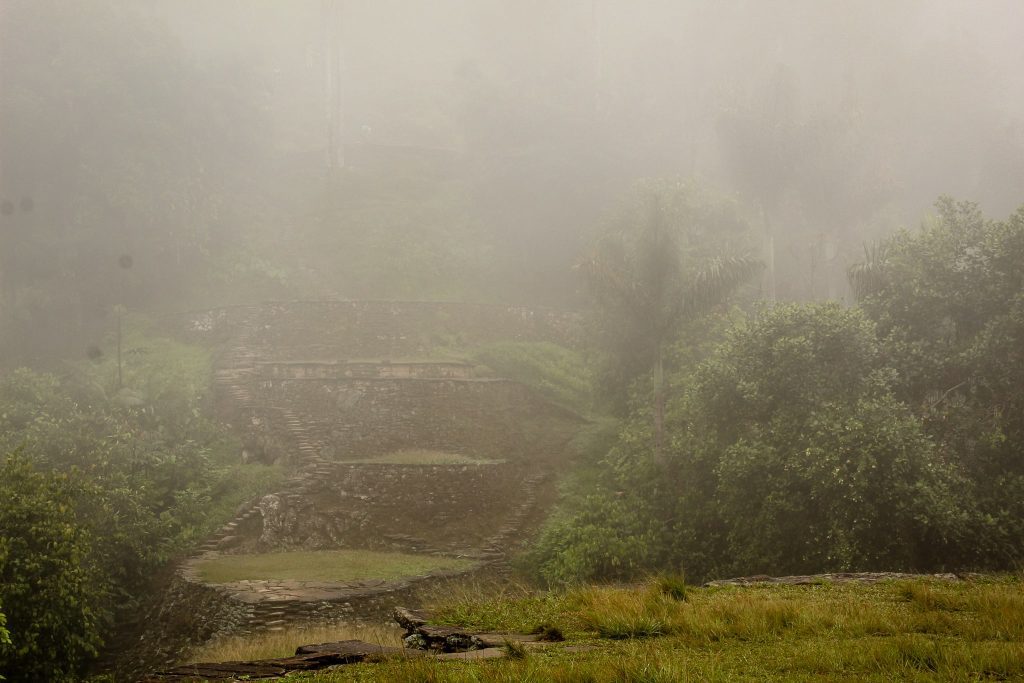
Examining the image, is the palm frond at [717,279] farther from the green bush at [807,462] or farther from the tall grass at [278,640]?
the tall grass at [278,640]

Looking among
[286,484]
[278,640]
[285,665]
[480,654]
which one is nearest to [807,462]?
[278,640]

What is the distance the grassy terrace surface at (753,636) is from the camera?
18.1ft

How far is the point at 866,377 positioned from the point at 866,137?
2596 centimetres

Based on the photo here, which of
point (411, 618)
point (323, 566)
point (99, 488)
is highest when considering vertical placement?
point (99, 488)

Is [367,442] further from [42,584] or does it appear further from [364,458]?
[42,584]

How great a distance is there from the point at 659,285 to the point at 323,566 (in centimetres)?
1134

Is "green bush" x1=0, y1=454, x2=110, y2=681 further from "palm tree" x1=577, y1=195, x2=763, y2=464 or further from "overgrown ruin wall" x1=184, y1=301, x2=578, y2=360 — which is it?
"overgrown ruin wall" x1=184, y1=301, x2=578, y2=360

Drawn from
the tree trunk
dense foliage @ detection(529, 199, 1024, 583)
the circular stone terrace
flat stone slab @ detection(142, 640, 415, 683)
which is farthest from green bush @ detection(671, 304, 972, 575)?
flat stone slab @ detection(142, 640, 415, 683)

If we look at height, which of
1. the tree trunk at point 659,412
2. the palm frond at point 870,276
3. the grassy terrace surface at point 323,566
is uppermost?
the palm frond at point 870,276

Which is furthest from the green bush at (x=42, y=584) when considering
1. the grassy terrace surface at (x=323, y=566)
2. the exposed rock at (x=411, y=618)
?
the exposed rock at (x=411, y=618)

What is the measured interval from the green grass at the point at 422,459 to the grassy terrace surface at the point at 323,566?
300 centimetres

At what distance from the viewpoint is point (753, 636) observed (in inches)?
281

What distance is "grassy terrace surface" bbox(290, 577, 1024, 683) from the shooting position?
18.1ft

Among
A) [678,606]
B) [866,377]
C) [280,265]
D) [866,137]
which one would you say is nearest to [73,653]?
[678,606]
